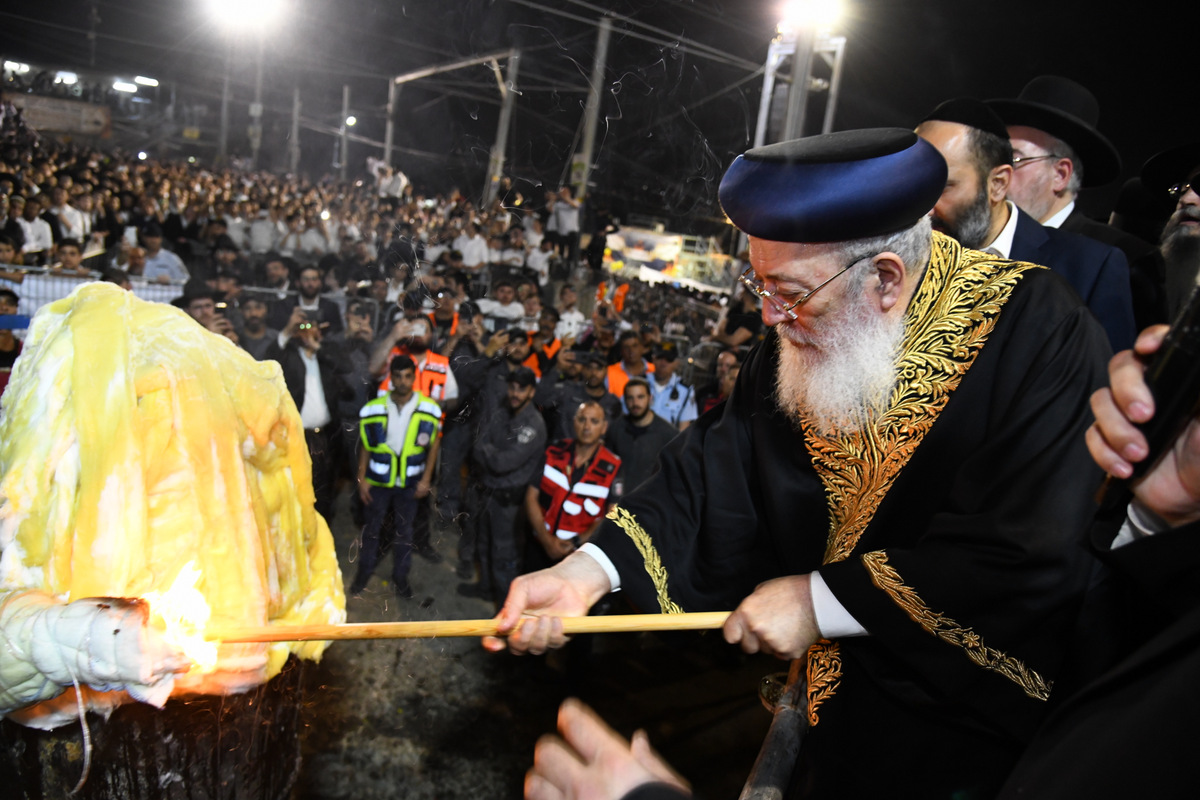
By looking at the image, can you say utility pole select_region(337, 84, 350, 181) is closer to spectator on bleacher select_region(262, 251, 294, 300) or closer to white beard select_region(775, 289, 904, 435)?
spectator on bleacher select_region(262, 251, 294, 300)

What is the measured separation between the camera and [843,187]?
212 centimetres

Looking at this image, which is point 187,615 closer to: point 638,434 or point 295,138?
point 638,434

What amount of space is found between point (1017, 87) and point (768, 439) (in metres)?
5.13

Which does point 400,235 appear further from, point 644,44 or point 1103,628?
point 1103,628

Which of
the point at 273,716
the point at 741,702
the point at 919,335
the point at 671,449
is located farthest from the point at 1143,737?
the point at 741,702

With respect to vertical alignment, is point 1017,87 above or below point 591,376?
above

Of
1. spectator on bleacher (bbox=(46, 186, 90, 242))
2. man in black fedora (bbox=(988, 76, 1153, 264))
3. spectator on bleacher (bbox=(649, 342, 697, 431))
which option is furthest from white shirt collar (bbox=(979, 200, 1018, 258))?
spectator on bleacher (bbox=(46, 186, 90, 242))

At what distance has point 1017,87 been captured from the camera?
5820mm

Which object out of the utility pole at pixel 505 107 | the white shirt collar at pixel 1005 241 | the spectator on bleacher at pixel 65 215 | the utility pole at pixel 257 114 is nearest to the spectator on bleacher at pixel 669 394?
the utility pole at pixel 505 107

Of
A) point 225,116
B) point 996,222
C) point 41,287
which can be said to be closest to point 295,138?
point 225,116

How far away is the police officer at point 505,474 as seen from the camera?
5.34 metres

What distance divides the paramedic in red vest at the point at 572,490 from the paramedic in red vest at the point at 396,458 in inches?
34.1

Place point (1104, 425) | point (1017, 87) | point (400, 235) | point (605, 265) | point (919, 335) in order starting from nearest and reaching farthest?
point (1104, 425) → point (919, 335) → point (1017, 87) → point (400, 235) → point (605, 265)

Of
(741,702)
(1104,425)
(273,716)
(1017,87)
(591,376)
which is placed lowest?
(741,702)
